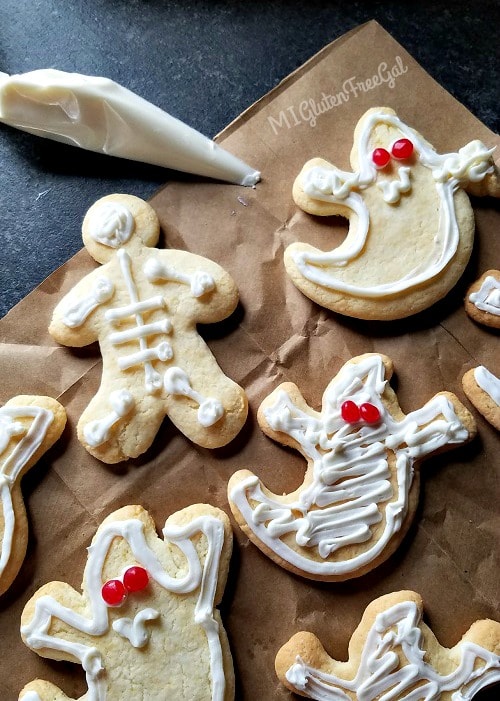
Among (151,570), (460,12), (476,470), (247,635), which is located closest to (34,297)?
(151,570)

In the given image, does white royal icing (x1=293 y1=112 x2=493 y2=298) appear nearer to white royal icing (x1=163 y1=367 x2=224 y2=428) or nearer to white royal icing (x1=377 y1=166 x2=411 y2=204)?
white royal icing (x1=377 y1=166 x2=411 y2=204)

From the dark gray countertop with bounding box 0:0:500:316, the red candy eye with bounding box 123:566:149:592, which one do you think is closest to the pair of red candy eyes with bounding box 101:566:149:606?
the red candy eye with bounding box 123:566:149:592

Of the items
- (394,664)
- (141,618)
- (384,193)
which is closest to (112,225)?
(384,193)

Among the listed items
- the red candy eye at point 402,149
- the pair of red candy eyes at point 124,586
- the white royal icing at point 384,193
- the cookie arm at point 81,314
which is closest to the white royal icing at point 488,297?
the white royal icing at point 384,193

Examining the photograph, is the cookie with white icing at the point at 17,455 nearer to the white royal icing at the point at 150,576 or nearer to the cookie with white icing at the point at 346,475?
the white royal icing at the point at 150,576

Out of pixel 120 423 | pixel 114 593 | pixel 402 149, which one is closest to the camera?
pixel 114 593

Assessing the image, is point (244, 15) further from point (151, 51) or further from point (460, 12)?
point (460, 12)

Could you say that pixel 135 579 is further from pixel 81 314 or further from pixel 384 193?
pixel 384 193
